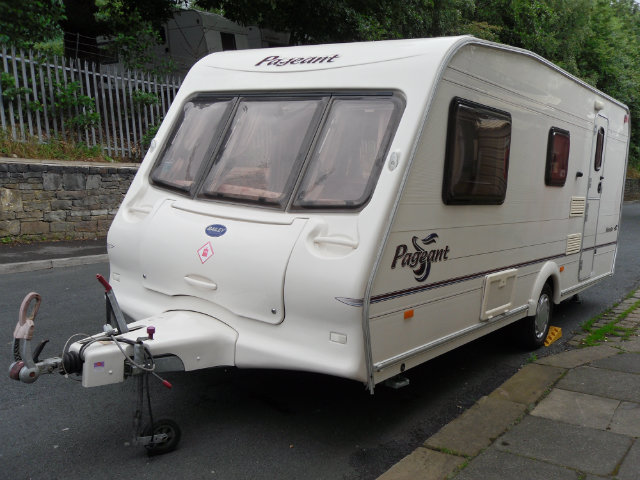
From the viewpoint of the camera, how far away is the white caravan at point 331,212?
355 cm

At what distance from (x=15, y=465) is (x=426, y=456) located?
2382mm

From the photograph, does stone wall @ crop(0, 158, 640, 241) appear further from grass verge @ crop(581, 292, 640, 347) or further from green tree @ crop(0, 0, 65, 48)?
grass verge @ crop(581, 292, 640, 347)

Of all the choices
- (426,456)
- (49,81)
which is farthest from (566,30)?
(426,456)

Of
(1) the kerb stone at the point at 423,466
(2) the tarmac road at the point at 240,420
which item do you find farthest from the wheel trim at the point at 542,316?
(1) the kerb stone at the point at 423,466

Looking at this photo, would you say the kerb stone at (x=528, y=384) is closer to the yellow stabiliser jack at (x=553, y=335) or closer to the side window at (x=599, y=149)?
the yellow stabiliser jack at (x=553, y=335)

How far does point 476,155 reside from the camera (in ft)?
14.5

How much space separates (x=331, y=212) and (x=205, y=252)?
0.88 metres

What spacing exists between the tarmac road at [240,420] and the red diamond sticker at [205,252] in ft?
3.69

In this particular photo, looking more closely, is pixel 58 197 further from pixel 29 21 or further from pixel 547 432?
pixel 547 432

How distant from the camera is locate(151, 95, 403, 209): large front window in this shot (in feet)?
12.5

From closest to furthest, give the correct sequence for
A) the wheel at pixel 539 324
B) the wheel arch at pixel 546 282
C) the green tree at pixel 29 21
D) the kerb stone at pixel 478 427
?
the kerb stone at pixel 478 427
the wheel arch at pixel 546 282
the wheel at pixel 539 324
the green tree at pixel 29 21

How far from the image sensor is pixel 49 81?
37.5ft

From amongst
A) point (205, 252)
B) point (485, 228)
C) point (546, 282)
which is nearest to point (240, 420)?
point (205, 252)

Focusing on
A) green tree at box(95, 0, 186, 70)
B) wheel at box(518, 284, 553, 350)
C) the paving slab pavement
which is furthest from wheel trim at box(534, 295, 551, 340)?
green tree at box(95, 0, 186, 70)
